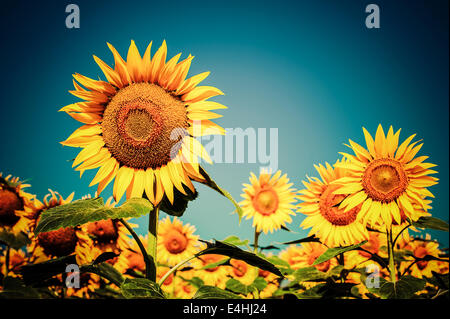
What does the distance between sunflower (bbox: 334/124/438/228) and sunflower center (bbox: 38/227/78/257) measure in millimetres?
1760

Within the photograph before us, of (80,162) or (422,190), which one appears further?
(422,190)

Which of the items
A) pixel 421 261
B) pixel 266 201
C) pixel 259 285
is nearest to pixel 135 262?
pixel 266 201

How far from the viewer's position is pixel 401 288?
1.26 meters

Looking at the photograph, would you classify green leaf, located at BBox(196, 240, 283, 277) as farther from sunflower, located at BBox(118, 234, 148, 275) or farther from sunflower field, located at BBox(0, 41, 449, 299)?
sunflower, located at BBox(118, 234, 148, 275)

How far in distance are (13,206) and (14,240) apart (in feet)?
0.95

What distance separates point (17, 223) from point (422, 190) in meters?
2.70

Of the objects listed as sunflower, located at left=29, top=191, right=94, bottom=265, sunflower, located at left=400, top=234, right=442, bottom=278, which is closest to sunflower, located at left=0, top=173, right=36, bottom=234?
sunflower, located at left=29, top=191, right=94, bottom=265

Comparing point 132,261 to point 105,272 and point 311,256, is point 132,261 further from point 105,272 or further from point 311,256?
point 105,272

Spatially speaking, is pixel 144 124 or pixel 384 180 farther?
pixel 384 180

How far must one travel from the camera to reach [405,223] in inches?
62.3

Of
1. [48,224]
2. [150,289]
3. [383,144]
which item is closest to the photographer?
[48,224]
